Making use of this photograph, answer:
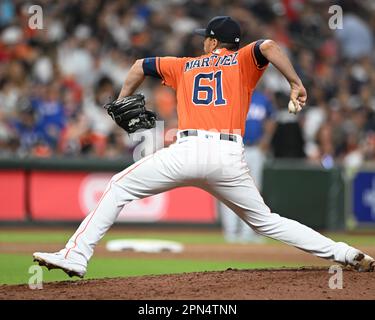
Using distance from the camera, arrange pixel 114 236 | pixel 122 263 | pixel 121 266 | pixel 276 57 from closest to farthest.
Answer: pixel 276 57 < pixel 121 266 < pixel 122 263 < pixel 114 236

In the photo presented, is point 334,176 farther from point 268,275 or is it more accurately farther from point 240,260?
point 268,275

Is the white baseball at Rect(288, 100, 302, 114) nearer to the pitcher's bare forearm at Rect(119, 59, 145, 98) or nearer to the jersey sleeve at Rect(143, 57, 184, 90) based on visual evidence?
the jersey sleeve at Rect(143, 57, 184, 90)

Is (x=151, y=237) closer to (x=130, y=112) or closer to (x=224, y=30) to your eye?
(x=130, y=112)

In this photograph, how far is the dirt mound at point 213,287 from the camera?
5.64 m

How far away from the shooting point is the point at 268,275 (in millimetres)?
6488

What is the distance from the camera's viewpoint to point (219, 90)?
6.06 m

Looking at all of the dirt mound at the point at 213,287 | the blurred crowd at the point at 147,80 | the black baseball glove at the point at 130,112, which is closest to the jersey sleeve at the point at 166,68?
the black baseball glove at the point at 130,112

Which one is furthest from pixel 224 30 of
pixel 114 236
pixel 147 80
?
pixel 147 80

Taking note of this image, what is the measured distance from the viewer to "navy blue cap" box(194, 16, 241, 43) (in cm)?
627

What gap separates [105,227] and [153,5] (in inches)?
450

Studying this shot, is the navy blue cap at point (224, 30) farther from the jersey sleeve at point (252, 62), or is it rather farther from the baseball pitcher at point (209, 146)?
the jersey sleeve at point (252, 62)

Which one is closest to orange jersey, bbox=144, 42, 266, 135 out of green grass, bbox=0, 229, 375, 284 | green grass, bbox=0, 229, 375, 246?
green grass, bbox=0, 229, 375, 284

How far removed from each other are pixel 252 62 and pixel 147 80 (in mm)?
8833
